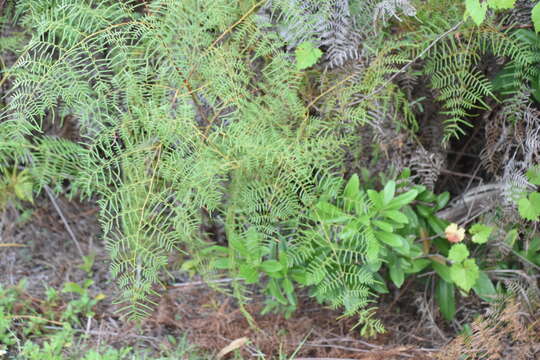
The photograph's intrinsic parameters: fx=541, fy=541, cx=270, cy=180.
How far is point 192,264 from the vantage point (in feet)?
7.14

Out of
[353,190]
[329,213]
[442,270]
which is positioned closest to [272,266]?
[329,213]

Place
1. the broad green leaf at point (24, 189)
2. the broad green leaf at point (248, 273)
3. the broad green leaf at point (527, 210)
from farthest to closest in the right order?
the broad green leaf at point (24, 189) < the broad green leaf at point (248, 273) < the broad green leaf at point (527, 210)

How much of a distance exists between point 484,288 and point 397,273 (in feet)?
1.08

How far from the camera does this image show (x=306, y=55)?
171 centimetres

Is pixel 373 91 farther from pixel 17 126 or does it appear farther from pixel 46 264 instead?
pixel 46 264

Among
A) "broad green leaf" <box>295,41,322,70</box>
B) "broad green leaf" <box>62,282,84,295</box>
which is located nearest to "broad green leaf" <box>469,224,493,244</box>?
"broad green leaf" <box>295,41,322,70</box>

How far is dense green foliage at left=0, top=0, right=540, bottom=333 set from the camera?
1.62 meters

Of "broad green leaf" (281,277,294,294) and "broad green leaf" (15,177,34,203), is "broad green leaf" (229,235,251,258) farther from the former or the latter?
"broad green leaf" (15,177,34,203)

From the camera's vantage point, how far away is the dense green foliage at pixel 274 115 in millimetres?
1625

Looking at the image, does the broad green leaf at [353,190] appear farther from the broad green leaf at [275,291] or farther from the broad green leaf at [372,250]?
the broad green leaf at [275,291]

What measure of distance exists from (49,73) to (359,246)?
1131mm

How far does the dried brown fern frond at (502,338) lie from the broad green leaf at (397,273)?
0.26m

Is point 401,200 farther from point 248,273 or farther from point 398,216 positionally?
point 248,273

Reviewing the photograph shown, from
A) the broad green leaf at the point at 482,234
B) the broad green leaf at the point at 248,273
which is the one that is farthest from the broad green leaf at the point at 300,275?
the broad green leaf at the point at 482,234
